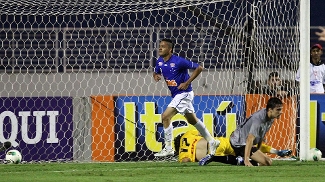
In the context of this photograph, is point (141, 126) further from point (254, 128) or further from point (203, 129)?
point (254, 128)

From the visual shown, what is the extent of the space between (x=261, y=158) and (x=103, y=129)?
7.94 feet

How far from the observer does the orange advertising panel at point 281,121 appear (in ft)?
37.8

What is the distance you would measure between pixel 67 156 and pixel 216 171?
2.95 m

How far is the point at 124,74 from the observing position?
13.3 m

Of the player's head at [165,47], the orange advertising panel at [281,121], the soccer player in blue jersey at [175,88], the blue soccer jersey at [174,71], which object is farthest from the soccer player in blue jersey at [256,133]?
the orange advertising panel at [281,121]

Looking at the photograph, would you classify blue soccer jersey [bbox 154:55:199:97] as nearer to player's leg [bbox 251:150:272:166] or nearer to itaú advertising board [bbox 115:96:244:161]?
itaú advertising board [bbox 115:96:244:161]

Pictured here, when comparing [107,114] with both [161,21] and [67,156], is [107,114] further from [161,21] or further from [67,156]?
[161,21]

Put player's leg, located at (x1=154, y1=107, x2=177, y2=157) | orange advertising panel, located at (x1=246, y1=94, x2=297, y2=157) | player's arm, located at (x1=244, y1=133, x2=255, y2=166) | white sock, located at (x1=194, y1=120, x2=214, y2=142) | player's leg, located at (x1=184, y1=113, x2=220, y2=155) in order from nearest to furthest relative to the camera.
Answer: player's arm, located at (x1=244, y1=133, x2=255, y2=166) → player's leg, located at (x1=184, y1=113, x2=220, y2=155) → white sock, located at (x1=194, y1=120, x2=214, y2=142) → player's leg, located at (x1=154, y1=107, x2=177, y2=157) → orange advertising panel, located at (x1=246, y1=94, x2=297, y2=157)

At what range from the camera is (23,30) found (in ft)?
43.0

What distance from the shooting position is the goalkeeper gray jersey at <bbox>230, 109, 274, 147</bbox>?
9.59 m

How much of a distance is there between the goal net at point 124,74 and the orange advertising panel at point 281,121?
13 mm

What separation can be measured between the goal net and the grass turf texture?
3.34 ft

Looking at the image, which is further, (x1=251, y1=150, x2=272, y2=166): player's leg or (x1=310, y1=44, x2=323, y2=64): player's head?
(x1=310, y1=44, x2=323, y2=64): player's head

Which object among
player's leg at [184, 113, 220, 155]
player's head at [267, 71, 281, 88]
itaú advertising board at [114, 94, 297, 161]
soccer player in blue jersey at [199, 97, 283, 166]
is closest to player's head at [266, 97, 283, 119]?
soccer player in blue jersey at [199, 97, 283, 166]
